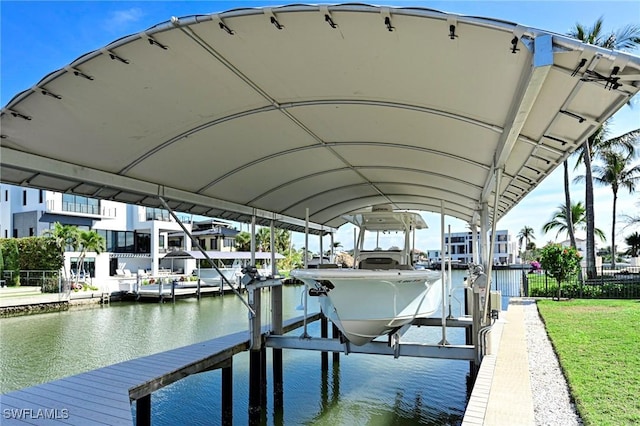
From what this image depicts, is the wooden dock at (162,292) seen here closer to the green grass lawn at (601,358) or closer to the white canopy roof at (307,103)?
the green grass lawn at (601,358)

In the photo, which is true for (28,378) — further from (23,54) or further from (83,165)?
(83,165)

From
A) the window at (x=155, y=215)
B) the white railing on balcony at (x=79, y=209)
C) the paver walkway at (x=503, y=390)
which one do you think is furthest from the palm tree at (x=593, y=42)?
the white railing on balcony at (x=79, y=209)

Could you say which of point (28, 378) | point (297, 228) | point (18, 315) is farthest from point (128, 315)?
point (297, 228)

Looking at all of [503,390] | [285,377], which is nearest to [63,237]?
[285,377]

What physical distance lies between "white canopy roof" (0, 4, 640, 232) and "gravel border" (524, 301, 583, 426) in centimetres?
286

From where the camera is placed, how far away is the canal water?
27.6 feet

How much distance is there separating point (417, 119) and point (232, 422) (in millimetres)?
5814

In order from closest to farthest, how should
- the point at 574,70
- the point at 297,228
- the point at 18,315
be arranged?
the point at 574,70
the point at 297,228
the point at 18,315

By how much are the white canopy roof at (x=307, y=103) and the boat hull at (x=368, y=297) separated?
173 centimetres

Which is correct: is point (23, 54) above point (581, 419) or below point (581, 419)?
above

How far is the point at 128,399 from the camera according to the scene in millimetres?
5426

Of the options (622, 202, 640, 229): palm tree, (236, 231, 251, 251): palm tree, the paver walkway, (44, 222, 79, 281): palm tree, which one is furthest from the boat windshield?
(236, 231, 251, 251): palm tree

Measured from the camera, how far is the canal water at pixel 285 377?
27.6 feet

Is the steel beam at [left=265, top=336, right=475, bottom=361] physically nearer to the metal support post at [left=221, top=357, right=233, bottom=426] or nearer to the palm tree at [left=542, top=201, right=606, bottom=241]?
the metal support post at [left=221, top=357, right=233, bottom=426]
